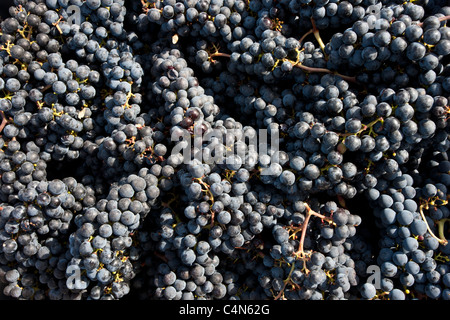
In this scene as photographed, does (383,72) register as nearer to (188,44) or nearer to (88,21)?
(188,44)

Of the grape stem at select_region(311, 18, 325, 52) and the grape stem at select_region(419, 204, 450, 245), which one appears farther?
the grape stem at select_region(311, 18, 325, 52)

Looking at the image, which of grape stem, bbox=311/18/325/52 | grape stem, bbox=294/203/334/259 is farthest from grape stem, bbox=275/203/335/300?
grape stem, bbox=311/18/325/52

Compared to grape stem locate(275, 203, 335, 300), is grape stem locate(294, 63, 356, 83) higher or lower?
higher

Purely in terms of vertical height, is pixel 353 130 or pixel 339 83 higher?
pixel 339 83

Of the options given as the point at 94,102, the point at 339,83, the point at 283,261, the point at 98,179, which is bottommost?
the point at 283,261

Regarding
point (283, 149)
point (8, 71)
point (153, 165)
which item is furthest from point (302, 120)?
point (8, 71)

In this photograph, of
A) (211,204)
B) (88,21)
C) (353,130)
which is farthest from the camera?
(88,21)

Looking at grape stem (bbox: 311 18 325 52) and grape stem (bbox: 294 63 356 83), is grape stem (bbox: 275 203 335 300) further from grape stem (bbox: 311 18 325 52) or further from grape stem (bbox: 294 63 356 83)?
grape stem (bbox: 311 18 325 52)

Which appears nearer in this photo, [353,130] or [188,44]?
[353,130]
